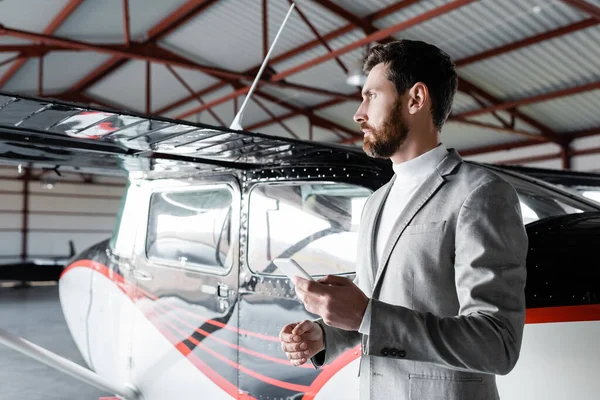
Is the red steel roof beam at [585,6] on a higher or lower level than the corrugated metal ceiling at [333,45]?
lower

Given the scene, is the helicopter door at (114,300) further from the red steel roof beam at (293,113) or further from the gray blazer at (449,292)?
the red steel roof beam at (293,113)

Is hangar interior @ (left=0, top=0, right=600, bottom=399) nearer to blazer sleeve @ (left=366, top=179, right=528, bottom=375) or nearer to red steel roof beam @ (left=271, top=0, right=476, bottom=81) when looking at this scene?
red steel roof beam @ (left=271, top=0, right=476, bottom=81)

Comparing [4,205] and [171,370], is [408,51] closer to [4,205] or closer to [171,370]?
[171,370]

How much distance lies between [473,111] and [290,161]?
41.9ft

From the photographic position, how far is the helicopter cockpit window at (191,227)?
3.44 m

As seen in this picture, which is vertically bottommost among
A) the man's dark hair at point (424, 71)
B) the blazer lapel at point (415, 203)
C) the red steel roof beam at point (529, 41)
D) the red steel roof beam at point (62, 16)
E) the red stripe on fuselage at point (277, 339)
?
the red stripe on fuselage at point (277, 339)

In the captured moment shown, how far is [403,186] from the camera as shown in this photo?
5.20 feet

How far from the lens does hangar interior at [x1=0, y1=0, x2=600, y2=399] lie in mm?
10336

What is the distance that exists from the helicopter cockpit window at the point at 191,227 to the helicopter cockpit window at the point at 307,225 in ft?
0.88

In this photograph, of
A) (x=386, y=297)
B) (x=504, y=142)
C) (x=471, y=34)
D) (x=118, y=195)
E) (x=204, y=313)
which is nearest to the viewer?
(x=386, y=297)

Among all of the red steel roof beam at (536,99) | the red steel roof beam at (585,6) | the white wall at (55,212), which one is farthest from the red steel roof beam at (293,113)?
the red steel roof beam at (585,6)

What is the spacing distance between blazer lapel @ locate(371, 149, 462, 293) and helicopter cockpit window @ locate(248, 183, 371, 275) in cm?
127

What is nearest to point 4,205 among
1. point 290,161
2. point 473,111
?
point 473,111

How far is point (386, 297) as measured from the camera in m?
1.43
